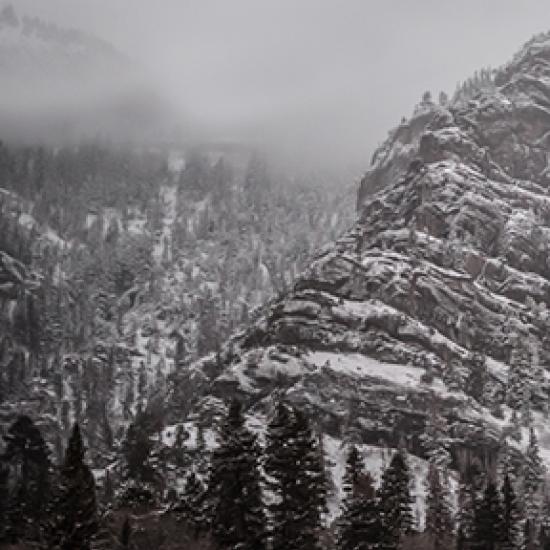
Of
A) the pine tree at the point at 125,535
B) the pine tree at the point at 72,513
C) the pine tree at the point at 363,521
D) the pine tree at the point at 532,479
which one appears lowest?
the pine tree at the point at 532,479

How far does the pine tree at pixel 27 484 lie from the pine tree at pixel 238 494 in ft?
101

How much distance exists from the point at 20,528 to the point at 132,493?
10.6 metres

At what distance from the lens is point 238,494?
64250 mm

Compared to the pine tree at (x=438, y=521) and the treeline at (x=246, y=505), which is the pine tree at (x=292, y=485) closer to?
the treeline at (x=246, y=505)

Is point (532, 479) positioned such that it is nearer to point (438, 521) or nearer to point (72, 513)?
point (438, 521)

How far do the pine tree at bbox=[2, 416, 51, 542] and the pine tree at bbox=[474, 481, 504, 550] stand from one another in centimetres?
3794

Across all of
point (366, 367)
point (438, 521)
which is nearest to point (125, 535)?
point (438, 521)

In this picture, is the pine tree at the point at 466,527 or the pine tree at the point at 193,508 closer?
the pine tree at the point at 193,508

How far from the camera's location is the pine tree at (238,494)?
6400 centimetres

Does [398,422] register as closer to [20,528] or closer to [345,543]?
[20,528]

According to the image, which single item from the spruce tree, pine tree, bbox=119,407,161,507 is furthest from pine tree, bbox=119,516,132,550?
the spruce tree

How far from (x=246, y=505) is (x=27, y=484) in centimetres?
5502

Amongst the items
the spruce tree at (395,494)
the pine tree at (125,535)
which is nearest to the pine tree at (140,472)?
the pine tree at (125,535)

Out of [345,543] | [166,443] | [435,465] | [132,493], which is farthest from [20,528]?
[435,465]
